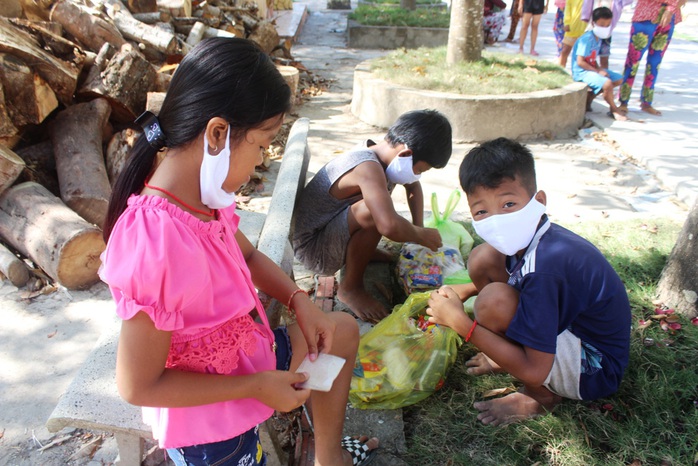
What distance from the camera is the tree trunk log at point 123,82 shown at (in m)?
4.38

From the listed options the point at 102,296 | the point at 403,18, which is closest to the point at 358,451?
the point at 102,296

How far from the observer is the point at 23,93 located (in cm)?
380

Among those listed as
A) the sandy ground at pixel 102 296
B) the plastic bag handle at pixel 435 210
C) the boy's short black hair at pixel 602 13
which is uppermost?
the boy's short black hair at pixel 602 13

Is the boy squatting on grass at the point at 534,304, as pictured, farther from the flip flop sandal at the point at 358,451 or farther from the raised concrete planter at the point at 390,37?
the raised concrete planter at the point at 390,37

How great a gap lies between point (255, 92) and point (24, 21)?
405cm

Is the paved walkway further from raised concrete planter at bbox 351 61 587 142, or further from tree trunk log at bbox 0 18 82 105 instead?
tree trunk log at bbox 0 18 82 105

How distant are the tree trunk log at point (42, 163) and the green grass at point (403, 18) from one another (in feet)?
→ 32.2

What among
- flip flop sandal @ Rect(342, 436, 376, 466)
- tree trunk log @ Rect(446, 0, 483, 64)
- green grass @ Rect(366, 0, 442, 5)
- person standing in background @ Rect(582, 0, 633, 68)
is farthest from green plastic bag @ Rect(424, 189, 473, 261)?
green grass @ Rect(366, 0, 442, 5)

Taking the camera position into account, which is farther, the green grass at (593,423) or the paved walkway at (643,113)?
the paved walkway at (643,113)

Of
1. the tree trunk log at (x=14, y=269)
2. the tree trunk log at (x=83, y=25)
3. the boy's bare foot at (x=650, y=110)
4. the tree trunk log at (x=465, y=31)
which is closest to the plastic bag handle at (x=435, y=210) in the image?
the tree trunk log at (x=14, y=269)

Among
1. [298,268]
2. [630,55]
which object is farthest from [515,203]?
Answer: [630,55]

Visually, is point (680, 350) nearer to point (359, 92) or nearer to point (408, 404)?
point (408, 404)

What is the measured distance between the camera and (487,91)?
6.05 m

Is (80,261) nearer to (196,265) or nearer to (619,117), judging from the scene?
(196,265)
